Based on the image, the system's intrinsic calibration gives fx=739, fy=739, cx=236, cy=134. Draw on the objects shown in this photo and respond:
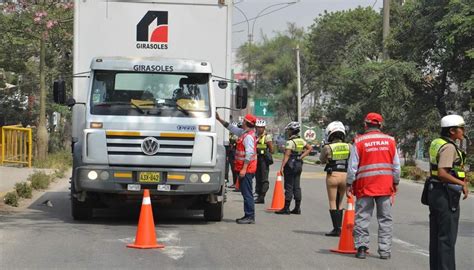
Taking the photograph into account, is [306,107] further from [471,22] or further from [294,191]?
[294,191]

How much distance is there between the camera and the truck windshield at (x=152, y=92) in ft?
38.7

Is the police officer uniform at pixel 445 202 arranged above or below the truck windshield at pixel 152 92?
below

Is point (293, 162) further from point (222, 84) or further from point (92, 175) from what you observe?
point (92, 175)

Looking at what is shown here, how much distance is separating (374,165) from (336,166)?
2.04 metres

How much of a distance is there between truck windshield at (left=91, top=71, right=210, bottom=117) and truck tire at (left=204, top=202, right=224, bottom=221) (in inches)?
66.0

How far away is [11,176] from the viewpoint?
22500 millimetres

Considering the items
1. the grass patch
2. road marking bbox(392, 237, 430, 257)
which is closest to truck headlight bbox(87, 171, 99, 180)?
road marking bbox(392, 237, 430, 257)

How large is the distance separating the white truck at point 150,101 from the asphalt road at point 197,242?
656mm

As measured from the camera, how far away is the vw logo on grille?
11.5m

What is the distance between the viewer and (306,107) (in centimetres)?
7712

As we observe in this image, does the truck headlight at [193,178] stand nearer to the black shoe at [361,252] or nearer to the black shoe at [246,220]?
the black shoe at [246,220]

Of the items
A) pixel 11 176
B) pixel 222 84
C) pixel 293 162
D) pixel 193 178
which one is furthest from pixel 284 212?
pixel 11 176

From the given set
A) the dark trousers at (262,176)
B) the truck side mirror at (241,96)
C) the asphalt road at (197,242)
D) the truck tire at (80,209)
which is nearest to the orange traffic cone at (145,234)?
the asphalt road at (197,242)

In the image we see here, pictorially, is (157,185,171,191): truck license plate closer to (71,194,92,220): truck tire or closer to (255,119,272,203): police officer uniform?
(71,194,92,220): truck tire
